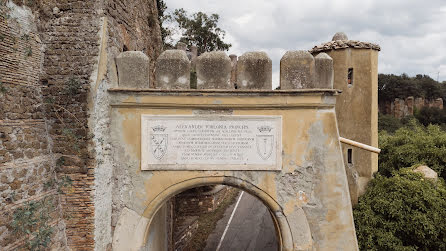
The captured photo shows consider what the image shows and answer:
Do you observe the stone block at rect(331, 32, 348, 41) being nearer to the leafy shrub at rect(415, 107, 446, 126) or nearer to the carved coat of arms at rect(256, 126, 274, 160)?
the carved coat of arms at rect(256, 126, 274, 160)

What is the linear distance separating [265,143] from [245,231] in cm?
919

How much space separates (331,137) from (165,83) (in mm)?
2471

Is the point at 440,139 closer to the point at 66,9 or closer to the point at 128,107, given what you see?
the point at 128,107

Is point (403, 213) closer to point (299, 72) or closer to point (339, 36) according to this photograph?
point (339, 36)

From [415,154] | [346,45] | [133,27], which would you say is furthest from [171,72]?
[415,154]

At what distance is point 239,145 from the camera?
172 inches

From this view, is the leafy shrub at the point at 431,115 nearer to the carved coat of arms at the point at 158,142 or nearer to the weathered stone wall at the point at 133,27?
the weathered stone wall at the point at 133,27

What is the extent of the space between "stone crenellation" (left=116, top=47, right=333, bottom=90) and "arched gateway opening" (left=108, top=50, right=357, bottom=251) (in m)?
0.01

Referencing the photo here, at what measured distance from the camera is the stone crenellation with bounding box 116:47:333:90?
4.40 m

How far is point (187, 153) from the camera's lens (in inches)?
172

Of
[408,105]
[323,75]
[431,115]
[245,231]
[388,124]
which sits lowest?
[245,231]

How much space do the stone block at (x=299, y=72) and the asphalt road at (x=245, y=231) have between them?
320 inches

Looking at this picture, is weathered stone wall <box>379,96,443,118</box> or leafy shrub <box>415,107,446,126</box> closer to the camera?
leafy shrub <box>415,107,446,126</box>

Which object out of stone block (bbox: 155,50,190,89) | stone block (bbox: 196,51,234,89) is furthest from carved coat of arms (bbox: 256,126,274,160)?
stone block (bbox: 155,50,190,89)
